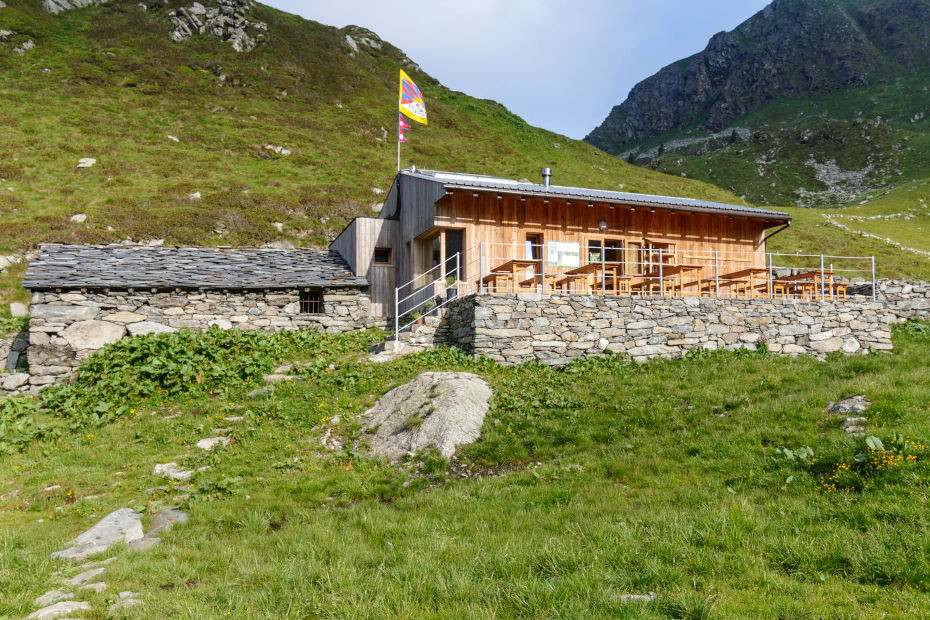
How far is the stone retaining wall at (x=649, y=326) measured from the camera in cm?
1431

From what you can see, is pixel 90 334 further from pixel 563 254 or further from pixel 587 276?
pixel 587 276

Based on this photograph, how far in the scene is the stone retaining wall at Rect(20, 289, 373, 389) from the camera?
1587 cm

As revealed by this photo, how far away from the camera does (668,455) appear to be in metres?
7.88

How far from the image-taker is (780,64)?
150 meters

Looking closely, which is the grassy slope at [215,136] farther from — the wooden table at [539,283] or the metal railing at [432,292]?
the wooden table at [539,283]

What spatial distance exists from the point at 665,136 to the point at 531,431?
568 ft

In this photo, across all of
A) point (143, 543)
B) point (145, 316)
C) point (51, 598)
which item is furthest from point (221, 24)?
point (51, 598)

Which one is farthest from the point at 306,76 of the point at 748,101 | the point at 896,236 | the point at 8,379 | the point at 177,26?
the point at 748,101

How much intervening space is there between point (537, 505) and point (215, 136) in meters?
43.0

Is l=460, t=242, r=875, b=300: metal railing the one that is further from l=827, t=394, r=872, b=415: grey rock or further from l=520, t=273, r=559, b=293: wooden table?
l=827, t=394, r=872, b=415: grey rock

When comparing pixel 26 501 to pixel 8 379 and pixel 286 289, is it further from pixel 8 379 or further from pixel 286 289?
pixel 286 289

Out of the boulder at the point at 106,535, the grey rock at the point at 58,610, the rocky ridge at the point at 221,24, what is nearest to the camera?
the grey rock at the point at 58,610

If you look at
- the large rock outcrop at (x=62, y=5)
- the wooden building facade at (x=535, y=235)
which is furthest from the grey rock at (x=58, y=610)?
the large rock outcrop at (x=62, y=5)

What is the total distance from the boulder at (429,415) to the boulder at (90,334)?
1010 centimetres
